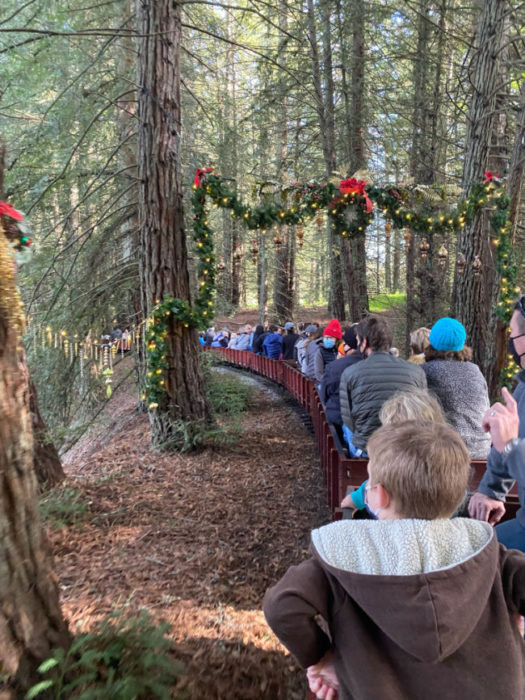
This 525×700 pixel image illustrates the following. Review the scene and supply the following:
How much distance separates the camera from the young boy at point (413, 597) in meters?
1.32

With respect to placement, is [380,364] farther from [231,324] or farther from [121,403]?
[231,324]

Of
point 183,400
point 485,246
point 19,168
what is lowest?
point 183,400

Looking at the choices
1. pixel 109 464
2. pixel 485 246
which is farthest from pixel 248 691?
pixel 485 246

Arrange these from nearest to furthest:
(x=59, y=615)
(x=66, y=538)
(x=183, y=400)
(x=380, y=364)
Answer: (x=59, y=615) → (x=380, y=364) → (x=66, y=538) → (x=183, y=400)

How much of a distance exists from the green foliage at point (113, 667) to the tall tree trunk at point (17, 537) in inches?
4.0

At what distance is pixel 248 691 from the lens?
8.57 ft

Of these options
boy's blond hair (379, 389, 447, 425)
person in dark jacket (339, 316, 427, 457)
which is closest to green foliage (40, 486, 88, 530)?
person in dark jacket (339, 316, 427, 457)

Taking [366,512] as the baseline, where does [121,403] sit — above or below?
below

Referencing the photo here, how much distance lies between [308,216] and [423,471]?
6.90m

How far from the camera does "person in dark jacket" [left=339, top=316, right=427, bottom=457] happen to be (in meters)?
3.95

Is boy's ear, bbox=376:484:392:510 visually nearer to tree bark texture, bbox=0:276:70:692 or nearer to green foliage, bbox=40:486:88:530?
tree bark texture, bbox=0:276:70:692

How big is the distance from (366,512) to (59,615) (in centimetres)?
180

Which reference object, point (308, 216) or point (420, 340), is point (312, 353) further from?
point (420, 340)

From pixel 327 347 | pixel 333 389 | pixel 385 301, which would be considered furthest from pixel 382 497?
pixel 385 301
